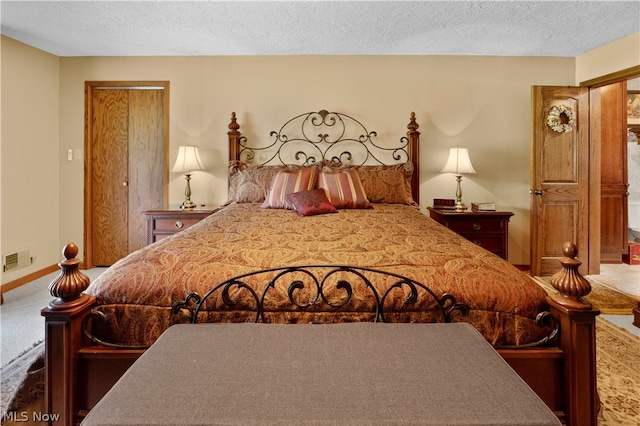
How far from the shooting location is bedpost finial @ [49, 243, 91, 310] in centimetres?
110

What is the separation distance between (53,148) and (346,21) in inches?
127

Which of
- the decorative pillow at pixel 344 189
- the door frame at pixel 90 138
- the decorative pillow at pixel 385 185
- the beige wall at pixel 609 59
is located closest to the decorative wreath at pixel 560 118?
the beige wall at pixel 609 59

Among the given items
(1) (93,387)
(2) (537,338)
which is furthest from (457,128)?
(1) (93,387)

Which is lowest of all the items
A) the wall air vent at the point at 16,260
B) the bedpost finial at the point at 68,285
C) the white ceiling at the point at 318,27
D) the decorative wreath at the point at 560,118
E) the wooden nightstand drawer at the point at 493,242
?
the wall air vent at the point at 16,260

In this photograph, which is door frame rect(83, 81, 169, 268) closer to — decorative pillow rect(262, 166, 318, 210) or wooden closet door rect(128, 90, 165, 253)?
wooden closet door rect(128, 90, 165, 253)

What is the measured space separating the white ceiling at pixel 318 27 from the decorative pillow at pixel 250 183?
1.20m

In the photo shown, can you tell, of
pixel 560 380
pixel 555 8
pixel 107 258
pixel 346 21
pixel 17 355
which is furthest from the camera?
pixel 107 258

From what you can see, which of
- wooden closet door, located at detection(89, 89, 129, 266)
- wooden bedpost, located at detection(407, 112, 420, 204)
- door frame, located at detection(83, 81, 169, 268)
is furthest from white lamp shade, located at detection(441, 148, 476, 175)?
wooden closet door, located at detection(89, 89, 129, 266)

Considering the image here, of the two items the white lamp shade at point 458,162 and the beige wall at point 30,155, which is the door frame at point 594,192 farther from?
the beige wall at point 30,155

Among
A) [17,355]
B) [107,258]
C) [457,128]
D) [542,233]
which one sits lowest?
[17,355]

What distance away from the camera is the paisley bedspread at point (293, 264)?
47.1 inches

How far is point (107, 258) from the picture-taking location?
13.1 feet

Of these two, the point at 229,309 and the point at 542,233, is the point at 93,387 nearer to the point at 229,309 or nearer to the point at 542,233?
the point at 229,309

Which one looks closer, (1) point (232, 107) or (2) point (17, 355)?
(2) point (17, 355)
